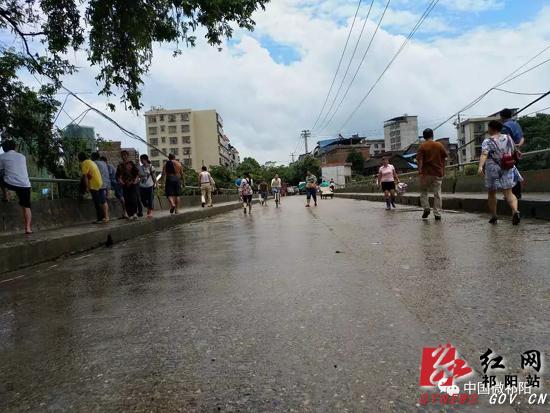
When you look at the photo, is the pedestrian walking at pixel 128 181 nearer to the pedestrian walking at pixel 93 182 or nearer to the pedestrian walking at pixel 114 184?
the pedestrian walking at pixel 114 184

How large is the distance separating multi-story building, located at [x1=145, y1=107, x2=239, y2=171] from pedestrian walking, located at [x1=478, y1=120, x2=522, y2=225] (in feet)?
393

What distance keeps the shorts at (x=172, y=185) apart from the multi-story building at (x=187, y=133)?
111925 mm

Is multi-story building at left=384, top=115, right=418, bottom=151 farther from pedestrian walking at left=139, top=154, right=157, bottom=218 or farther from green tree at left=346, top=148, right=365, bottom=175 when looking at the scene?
pedestrian walking at left=139, top=154, right=157, bottom=218

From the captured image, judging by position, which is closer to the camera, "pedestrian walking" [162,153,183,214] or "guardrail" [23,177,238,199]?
"guardrail" [23,177,238,199]

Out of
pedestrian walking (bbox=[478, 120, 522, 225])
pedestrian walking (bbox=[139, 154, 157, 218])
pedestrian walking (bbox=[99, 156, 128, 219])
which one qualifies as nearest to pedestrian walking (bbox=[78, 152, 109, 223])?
pedestrian walking (bbox=[99, 156, 128, 219])

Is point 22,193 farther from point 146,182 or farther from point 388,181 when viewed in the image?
point 388,181

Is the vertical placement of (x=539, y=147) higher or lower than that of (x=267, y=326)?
higher

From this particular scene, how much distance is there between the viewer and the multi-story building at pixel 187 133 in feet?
414

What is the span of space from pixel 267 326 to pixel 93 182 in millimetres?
8757

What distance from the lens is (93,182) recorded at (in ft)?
36.2

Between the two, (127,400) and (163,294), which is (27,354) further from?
(163,294)

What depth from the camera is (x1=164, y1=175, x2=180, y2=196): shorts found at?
15090mm

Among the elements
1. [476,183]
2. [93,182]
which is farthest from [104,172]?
[476,183]

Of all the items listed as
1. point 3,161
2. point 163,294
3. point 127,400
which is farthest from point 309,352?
point 3,161
